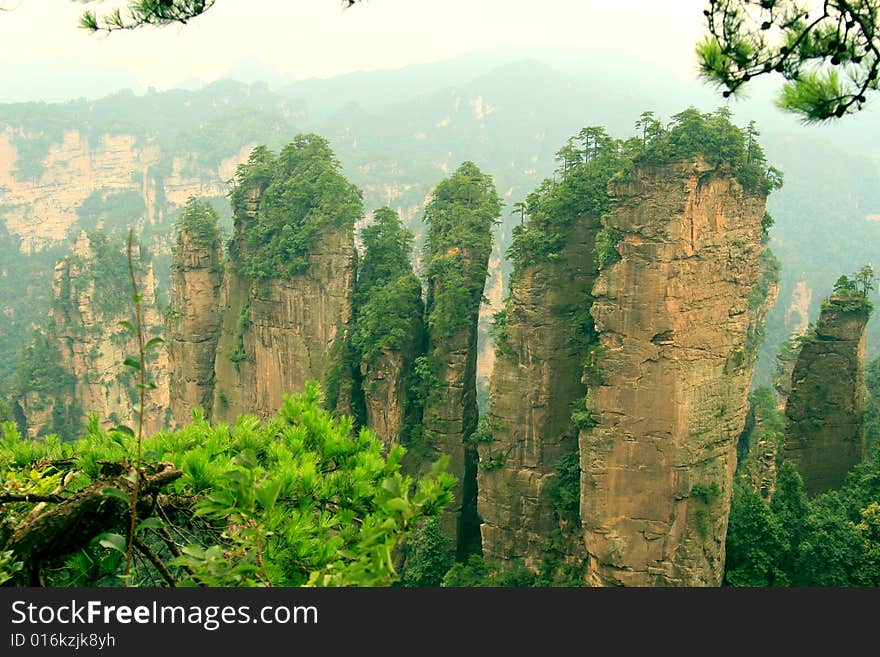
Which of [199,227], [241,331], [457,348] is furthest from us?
[199,227]

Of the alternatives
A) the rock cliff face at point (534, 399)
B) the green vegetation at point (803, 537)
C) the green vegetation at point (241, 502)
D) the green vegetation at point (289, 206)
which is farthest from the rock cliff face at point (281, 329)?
the green vegetation at point (241, 502)

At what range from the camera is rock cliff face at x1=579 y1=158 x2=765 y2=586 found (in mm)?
14867

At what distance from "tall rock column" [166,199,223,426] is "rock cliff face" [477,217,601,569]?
12514 mm

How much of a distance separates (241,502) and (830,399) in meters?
19.2

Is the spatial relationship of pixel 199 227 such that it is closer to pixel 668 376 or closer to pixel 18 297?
pixel 668 376

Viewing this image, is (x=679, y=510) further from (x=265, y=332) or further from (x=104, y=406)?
(x=104, y=406)

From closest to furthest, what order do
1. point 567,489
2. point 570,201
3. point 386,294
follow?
1. point 570,201
2. point 567,489
3. point 386,294

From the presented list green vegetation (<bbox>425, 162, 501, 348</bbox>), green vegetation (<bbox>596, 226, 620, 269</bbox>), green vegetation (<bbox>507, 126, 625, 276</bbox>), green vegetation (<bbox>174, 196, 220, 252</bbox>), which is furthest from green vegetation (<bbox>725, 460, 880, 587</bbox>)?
green vegetation (<bbox>174, 196, 220, 252</bbox>)

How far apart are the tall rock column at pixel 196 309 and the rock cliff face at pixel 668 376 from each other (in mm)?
15625

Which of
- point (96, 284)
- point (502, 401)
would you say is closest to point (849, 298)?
point (502, 401)

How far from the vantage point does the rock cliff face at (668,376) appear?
48.8 feet

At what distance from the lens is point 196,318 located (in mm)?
26438

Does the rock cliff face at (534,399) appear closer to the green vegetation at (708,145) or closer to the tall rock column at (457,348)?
the tall rock column at (457,348)

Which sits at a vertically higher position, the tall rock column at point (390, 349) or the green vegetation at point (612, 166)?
the green vegetation at point (612, 166)
